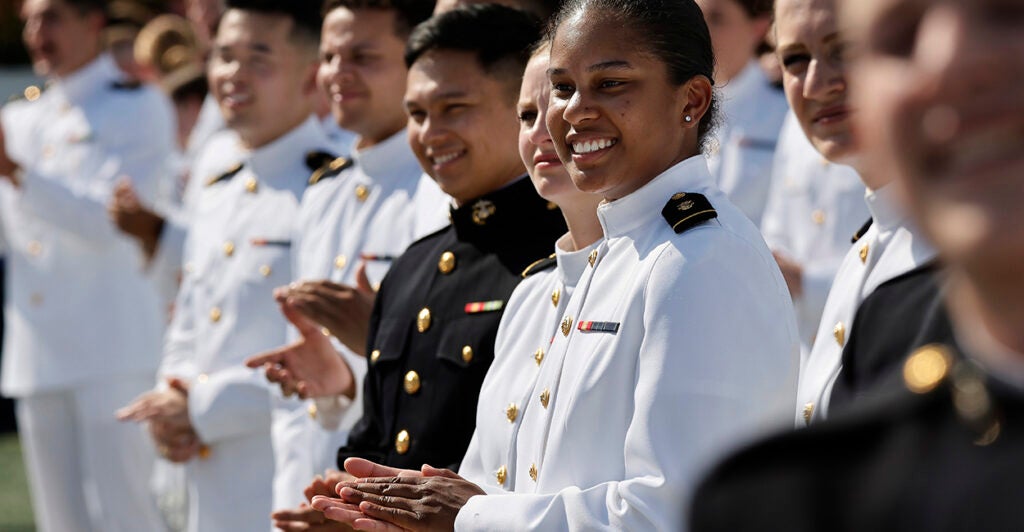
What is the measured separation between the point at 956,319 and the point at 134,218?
5.39m

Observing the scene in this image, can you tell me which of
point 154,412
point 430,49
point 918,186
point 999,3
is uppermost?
point 430,49

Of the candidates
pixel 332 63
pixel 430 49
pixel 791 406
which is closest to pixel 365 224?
pixel 332 63

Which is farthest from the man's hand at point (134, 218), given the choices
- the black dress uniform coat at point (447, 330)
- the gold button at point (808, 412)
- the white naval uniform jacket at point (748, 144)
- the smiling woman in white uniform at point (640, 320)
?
the gold button at point (808, 412)

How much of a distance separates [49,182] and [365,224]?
2.79 meters

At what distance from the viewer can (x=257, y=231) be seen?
201 inches

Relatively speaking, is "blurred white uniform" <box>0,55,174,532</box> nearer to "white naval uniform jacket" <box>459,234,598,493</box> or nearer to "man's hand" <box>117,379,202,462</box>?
"man's hand" <box>117,379,202,462</box>

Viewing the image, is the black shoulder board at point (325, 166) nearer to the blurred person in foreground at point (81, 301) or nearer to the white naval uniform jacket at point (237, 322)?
the white naval uniform jacket at point (237, 322)

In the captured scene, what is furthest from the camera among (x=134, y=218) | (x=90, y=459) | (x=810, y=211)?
(x=90, y=459)

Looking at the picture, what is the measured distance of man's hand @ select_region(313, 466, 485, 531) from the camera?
9.05ft

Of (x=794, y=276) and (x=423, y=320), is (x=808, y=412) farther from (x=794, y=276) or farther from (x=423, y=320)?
(x=794, y=276)

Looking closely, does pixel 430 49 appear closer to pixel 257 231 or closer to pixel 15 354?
pixel 257 231

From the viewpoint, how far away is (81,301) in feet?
23.0

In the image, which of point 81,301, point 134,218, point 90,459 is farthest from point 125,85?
point 90,459

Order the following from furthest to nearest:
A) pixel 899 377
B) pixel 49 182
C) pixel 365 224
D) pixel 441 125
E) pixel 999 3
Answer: pixel 49 182, pixel 365 224, pixel 441 125, pixel 899 377, pixel 999 3
